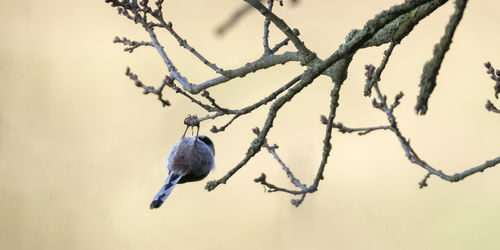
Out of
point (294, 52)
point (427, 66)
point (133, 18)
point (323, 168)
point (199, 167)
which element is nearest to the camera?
point (427, 66)

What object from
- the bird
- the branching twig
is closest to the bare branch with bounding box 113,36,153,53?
the bird

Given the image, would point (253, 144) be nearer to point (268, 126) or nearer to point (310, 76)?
point (268, 126)

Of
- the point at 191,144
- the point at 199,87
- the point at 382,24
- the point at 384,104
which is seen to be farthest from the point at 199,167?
the point at 382,24

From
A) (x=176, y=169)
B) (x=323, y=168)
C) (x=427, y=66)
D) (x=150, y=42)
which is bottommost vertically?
(x=427, y=66)

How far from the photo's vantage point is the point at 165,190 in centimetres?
289

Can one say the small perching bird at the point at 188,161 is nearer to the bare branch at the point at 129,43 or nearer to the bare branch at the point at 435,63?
the bare branch at the point at 129,43

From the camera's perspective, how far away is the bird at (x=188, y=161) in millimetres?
3111

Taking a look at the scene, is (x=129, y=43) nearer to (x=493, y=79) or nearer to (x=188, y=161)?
(x=188, y=161)

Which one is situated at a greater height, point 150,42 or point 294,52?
point 150,42

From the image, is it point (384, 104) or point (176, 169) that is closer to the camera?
point (384, 104)

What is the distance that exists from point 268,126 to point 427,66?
2.93 feet

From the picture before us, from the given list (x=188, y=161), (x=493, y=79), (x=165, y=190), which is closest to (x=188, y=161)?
(x=188, y=161)

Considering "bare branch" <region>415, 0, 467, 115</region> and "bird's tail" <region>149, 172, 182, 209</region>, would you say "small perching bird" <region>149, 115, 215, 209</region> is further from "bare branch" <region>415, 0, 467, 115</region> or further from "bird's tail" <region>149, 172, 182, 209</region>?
"bare branch" <region>415, 0, 467, 115</region>

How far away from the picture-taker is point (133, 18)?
301cm
